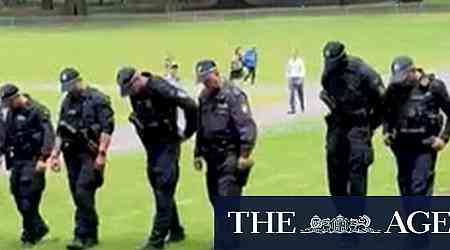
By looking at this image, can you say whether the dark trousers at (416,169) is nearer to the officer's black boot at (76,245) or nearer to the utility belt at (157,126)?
the utility belt at (157,126)

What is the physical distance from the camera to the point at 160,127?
11094 mm

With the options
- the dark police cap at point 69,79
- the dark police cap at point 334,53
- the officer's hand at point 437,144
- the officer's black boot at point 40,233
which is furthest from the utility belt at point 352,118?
the officer's black boot at point 40,233

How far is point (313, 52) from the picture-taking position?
42656mm

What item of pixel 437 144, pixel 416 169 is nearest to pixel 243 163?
pixel 416 169

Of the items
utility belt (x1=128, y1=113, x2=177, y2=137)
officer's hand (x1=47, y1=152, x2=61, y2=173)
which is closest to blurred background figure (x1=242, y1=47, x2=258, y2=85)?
officer's hand (x1=47, y1=152, x2=61, y2=173)

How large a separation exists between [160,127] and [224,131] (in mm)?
646

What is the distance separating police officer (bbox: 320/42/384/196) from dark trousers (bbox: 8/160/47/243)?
116 inches

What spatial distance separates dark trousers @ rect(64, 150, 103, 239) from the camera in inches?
448

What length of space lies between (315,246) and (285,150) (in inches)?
350

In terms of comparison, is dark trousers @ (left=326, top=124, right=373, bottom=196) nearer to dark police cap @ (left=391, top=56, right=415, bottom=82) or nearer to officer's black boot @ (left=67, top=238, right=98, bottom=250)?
dark police cap @ (left=391, top=56, right=415, bottom=82)

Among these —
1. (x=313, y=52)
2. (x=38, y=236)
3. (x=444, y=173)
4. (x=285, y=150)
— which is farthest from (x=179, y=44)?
(x=38, y=236)

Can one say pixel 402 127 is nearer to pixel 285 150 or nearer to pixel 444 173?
pixel 444 173

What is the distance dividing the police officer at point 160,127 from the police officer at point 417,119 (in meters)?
1.88

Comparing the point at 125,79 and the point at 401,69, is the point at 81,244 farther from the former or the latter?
the point at 401,69
